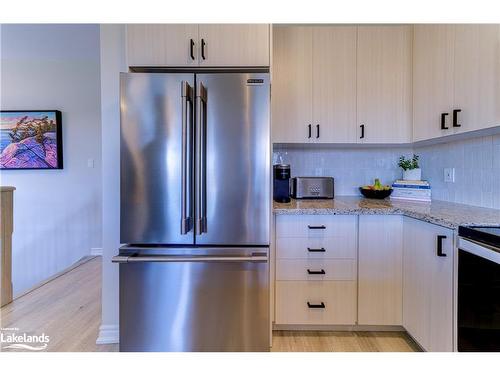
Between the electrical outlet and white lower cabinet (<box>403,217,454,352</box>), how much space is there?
69 cm

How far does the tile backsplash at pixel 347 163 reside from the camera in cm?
254

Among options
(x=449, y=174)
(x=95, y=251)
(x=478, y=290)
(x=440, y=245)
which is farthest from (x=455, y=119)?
(x=95, y=251)

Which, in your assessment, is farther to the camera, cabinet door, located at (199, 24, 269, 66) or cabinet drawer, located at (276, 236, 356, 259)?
cabinet drawer, located at (276, 236, 356, 259)

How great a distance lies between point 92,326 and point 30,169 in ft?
9.08

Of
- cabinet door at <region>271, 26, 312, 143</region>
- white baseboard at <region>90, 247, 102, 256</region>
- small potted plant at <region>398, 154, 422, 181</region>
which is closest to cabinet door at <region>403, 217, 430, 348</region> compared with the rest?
small potted plant at <region>398, 154, 422, 181</region>

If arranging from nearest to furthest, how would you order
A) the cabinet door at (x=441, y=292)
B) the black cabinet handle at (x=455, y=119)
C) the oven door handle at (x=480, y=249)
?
the oven door handle at (x=480, y=249)
the cabinet door at (x=441, y=292)
the black cabinet handle at (x=455, y=119)

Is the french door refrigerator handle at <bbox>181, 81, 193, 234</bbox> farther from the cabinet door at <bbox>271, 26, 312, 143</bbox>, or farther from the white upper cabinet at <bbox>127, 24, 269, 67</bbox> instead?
the cabinet door at <bbox>271, 26, 312, 143</bbox>

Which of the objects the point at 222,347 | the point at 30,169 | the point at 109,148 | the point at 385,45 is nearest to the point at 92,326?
the point at 222,347

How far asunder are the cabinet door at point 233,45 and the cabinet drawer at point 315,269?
130 centimetres

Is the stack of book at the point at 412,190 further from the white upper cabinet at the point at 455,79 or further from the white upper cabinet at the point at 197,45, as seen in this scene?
the white upper cabinet at the point at 197,45

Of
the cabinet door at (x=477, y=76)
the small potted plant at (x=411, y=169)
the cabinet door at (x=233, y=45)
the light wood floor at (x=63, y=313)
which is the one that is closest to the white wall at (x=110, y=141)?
the light wood floor at (x=63, y=313)

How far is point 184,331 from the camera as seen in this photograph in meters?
1.41

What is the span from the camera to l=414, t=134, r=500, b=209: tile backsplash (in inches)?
67.1
